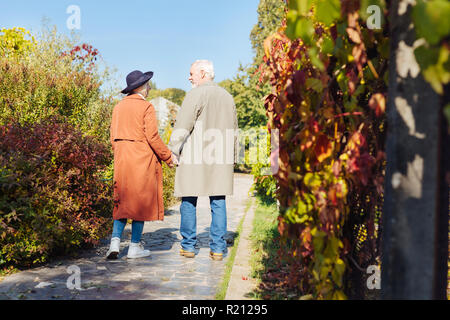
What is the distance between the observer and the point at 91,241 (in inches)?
190

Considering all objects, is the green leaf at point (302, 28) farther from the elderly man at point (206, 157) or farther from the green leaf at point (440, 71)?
the elderly man at point (206, 157)

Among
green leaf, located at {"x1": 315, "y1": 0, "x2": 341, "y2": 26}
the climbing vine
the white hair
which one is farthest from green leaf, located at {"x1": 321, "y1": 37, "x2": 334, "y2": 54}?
the white hair

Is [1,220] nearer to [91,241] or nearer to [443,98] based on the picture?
[91,241]

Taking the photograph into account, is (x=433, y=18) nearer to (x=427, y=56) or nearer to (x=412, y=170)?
(x=427, y=56)

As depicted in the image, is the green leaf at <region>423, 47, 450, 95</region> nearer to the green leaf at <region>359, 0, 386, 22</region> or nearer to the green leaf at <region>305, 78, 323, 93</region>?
the green leaf at <region>359, 0, 386, 22</region>

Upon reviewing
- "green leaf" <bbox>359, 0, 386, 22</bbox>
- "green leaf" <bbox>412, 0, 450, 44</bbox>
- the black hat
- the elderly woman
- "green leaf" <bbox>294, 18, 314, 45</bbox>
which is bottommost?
the elderly woman

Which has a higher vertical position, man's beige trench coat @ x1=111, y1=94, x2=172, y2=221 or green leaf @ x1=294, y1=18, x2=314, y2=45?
green leaf @ x1=294, y1=18, x2=314, y2=45

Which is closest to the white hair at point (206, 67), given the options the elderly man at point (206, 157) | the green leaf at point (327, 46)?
the elderly man at point (206, 157)

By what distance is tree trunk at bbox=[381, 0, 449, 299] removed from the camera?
178 cm

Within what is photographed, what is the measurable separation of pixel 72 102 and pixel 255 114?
18421 millimetres

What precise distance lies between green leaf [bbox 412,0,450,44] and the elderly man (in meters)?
3.56

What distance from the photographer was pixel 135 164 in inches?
194

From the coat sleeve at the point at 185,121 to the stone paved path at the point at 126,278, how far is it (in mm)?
1355
